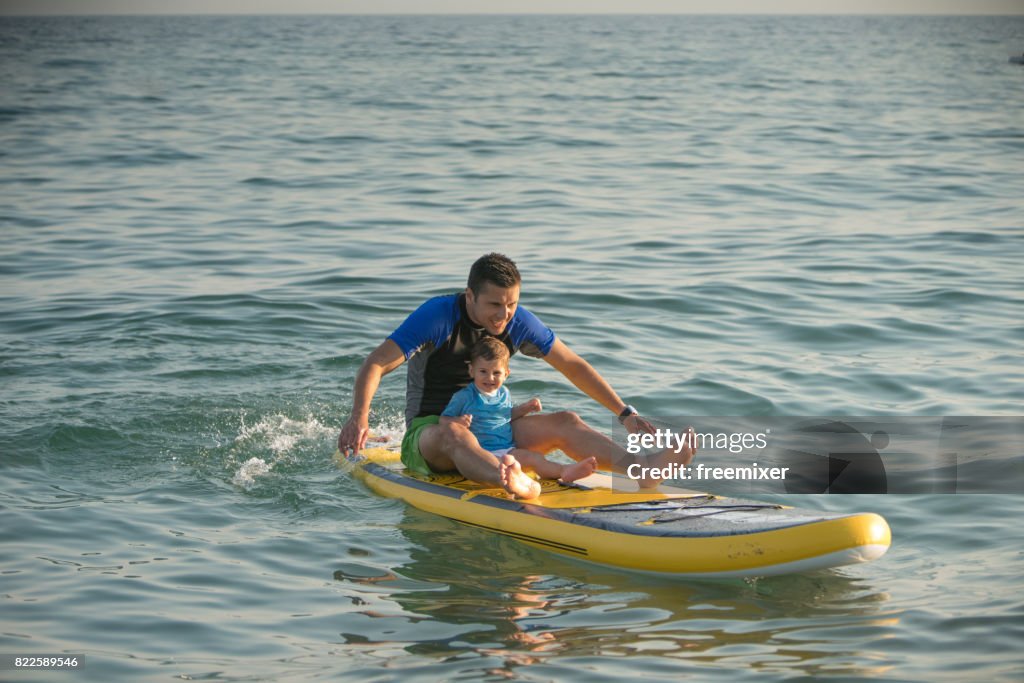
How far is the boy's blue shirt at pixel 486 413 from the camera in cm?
677

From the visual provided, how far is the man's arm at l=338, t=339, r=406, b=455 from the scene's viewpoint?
251 inches

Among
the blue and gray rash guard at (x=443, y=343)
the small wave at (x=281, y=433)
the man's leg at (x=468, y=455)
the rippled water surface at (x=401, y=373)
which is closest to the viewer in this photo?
the rippled water surface at (x=401, y=373)

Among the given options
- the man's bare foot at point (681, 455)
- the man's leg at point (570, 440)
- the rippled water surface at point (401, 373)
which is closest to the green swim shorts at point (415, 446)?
the rippled water surface at point (401, 373)

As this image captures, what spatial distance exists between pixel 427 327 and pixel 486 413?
0.61 metres

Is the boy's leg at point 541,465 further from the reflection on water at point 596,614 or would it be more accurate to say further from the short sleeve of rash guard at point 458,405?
the reflection on water at point 596,614

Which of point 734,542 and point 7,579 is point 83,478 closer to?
point 7,579

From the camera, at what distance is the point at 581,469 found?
6.41 m

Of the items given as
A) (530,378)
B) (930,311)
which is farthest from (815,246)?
(530,378)

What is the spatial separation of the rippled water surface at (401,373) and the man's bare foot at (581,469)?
0.47 m

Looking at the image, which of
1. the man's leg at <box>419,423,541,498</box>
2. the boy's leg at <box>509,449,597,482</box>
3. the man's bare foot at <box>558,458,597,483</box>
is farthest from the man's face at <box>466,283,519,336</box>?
the man's bare foot at <box>558,458,597,483</box>

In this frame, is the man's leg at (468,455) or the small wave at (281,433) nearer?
the man's leg at (468,455)

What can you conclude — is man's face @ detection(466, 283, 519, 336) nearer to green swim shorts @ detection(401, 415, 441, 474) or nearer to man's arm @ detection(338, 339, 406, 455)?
man's arm @ detection(338, 339, 406, 455)

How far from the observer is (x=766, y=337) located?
10.6 meters

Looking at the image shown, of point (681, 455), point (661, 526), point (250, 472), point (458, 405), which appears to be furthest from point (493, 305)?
point (250, 472)
